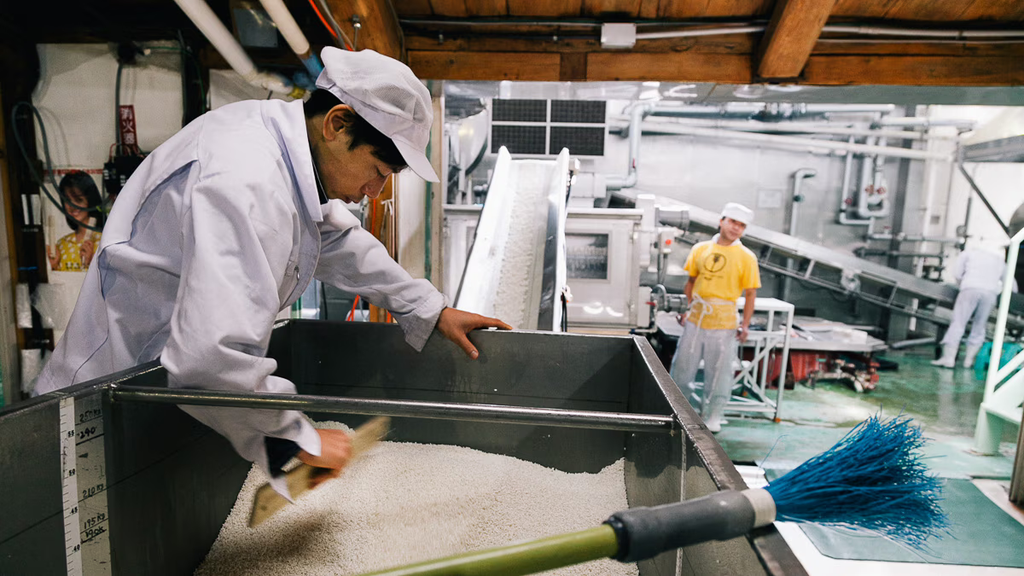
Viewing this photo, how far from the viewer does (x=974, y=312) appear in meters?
6.00

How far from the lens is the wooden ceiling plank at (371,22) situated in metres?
2.01

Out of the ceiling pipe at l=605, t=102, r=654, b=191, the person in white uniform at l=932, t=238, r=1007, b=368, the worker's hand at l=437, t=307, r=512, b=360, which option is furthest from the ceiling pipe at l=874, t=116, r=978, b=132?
the worker's hand at l=437, t=307, r=512, b=360

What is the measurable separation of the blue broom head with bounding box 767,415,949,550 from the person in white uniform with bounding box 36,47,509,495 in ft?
2.29

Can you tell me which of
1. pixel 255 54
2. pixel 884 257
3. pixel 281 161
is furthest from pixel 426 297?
pixel 884 257

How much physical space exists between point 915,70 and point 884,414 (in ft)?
9.98

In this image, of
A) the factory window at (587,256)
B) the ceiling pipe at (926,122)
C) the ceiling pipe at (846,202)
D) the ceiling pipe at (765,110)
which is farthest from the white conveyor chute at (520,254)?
the ceiling pipe at (926,122)

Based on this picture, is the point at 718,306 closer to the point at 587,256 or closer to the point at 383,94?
the point at 587,256

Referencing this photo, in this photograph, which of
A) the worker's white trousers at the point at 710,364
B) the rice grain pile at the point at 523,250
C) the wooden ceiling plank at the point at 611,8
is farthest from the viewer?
the worker's white trousers at the point at 710,364

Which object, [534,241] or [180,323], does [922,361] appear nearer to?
[534,241]

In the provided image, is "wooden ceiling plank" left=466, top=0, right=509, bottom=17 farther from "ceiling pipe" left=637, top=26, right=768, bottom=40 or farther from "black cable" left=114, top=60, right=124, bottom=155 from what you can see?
"black cable" left=114, top=60, right=124, bottom=155

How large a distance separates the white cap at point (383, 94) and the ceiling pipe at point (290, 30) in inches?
37.6

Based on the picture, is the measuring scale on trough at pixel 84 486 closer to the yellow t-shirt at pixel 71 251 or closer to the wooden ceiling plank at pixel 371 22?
the wooden ceiling plank at pixel 371 22

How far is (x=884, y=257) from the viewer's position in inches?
306

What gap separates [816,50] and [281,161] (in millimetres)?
2700
